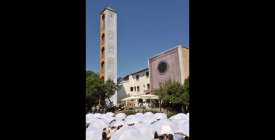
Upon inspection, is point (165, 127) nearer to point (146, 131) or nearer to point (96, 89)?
point (146, 131)

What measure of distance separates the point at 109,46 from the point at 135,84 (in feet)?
32.3

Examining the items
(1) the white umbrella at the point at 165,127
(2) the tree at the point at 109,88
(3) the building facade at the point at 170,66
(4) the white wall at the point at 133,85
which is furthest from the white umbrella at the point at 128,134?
(4) the white wall at the point at 133,85

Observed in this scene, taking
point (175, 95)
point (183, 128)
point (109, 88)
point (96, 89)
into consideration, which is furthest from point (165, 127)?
point (109, 88)

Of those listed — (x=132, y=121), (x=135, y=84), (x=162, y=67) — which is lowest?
(x=132, y=121)

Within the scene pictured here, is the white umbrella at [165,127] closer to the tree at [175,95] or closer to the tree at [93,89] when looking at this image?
the tree at [175,95]

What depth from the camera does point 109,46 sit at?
37219 mm

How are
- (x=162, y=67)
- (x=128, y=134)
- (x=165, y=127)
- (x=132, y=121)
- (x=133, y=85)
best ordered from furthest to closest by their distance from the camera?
(x=133, y=85) < (x=162, y=67) < (x=132, y=121) < (x=165, y=127) < (x=128, y=134)

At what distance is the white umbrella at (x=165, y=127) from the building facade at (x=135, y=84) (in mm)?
32700

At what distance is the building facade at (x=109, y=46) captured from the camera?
121ft
